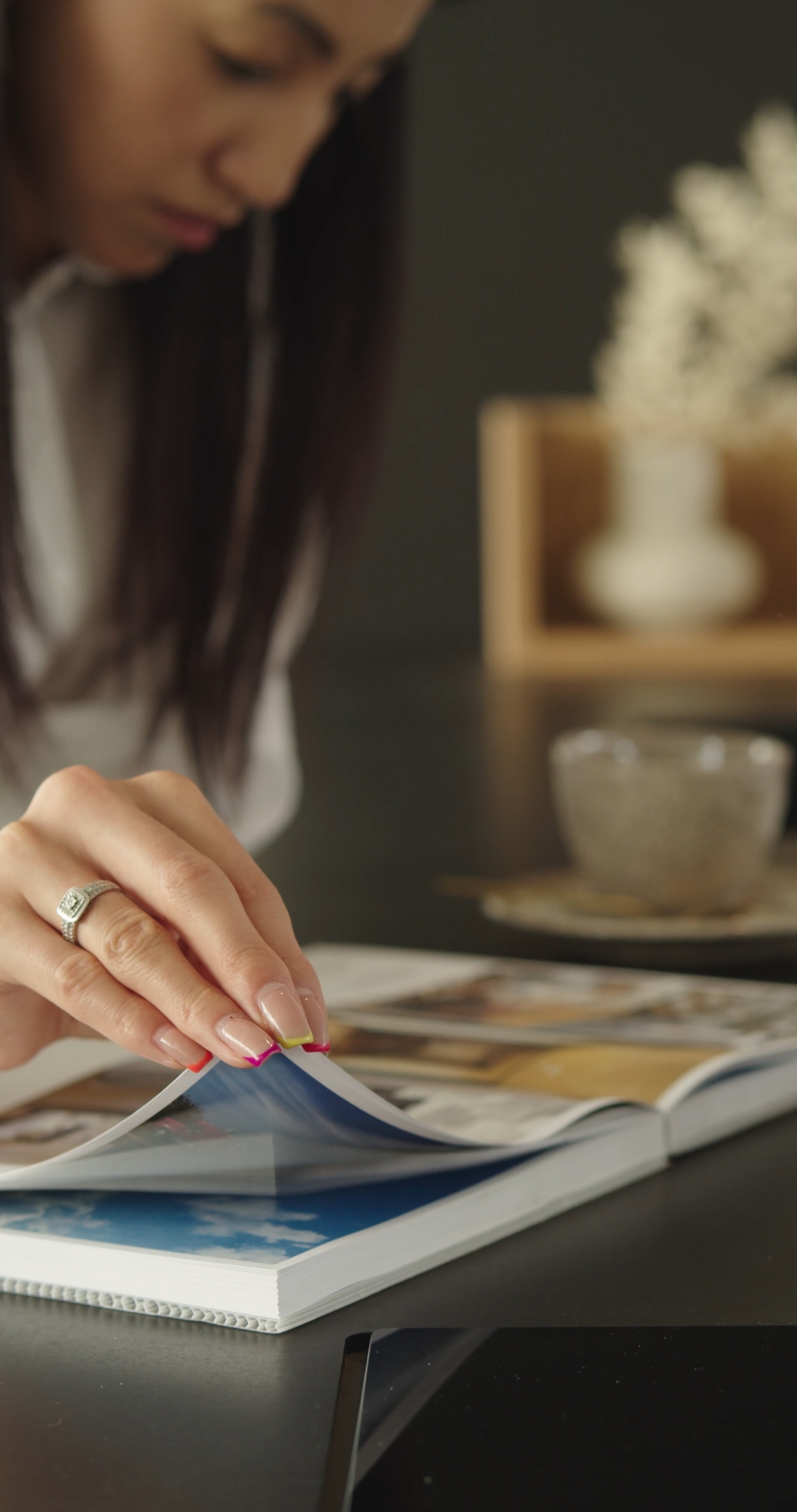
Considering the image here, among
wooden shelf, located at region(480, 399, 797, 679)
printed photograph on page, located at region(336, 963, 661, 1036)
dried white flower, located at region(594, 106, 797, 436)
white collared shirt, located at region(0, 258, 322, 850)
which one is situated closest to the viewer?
printed photograph on page, located at region(336, 963, 661, 1036)

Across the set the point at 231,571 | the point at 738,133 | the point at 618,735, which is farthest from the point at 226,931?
the point at 738,133

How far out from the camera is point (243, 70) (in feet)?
4.72

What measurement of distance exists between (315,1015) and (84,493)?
1.25 meters

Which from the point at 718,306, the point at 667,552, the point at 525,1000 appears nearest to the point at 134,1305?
the point at 525,1000

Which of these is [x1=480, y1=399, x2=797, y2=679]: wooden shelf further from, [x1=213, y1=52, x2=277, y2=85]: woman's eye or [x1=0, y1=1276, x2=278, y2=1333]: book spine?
[x1=0, y1=1276, x2=278, y2=1333]: book spine

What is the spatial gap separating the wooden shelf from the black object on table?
2.81m

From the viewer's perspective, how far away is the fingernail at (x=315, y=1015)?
468 millimetres

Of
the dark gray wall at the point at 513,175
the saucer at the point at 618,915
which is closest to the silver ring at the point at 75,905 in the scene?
the saucer at the point at 618,915

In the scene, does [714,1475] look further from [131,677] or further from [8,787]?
[131,677]

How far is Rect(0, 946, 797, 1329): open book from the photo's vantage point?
0.43 m

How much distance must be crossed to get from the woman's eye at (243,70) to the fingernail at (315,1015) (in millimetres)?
1142

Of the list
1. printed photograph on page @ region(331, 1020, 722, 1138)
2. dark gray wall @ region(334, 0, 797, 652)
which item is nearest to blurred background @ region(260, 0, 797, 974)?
dark gray wall @ region(334, 0, 797, 652)

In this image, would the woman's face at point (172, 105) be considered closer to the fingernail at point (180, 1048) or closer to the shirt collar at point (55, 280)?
the shirt collar at point (55, 280)

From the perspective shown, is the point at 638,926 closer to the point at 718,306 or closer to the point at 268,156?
the point at 268,156
